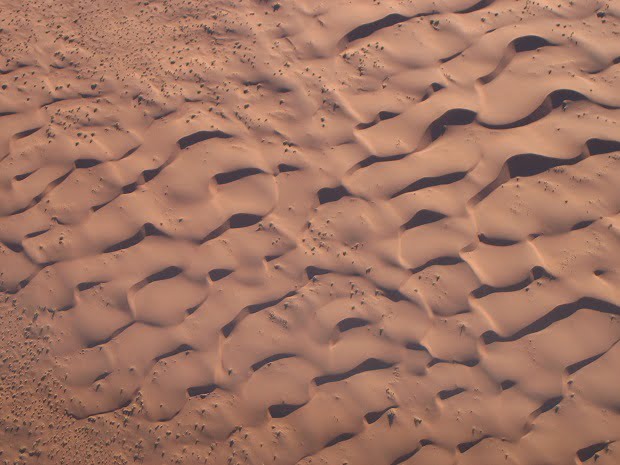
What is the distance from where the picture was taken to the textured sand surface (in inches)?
105

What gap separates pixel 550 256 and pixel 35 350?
10.4 ft

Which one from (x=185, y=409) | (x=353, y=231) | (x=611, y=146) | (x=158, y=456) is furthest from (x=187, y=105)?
(x=611, y=146)

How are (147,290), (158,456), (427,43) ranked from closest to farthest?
(158,456) → (147,290) → (427,43)

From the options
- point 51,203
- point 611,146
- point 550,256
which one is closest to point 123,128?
point 51,203

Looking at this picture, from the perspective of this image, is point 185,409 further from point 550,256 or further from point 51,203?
point 550,256

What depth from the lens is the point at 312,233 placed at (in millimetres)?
2953

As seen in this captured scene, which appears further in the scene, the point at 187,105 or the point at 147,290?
the point at 187,105

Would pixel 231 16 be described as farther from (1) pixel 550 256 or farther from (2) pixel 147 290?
(1) pixel 550 256

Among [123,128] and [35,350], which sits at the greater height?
[123,128]

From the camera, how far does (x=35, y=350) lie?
2822 mm

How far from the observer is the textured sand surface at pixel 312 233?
2680mm

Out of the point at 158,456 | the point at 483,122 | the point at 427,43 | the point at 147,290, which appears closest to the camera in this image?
the point at 158,456

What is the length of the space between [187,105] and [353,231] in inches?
58.0

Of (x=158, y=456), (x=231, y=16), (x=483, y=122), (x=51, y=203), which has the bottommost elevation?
(x=158, y=456)
